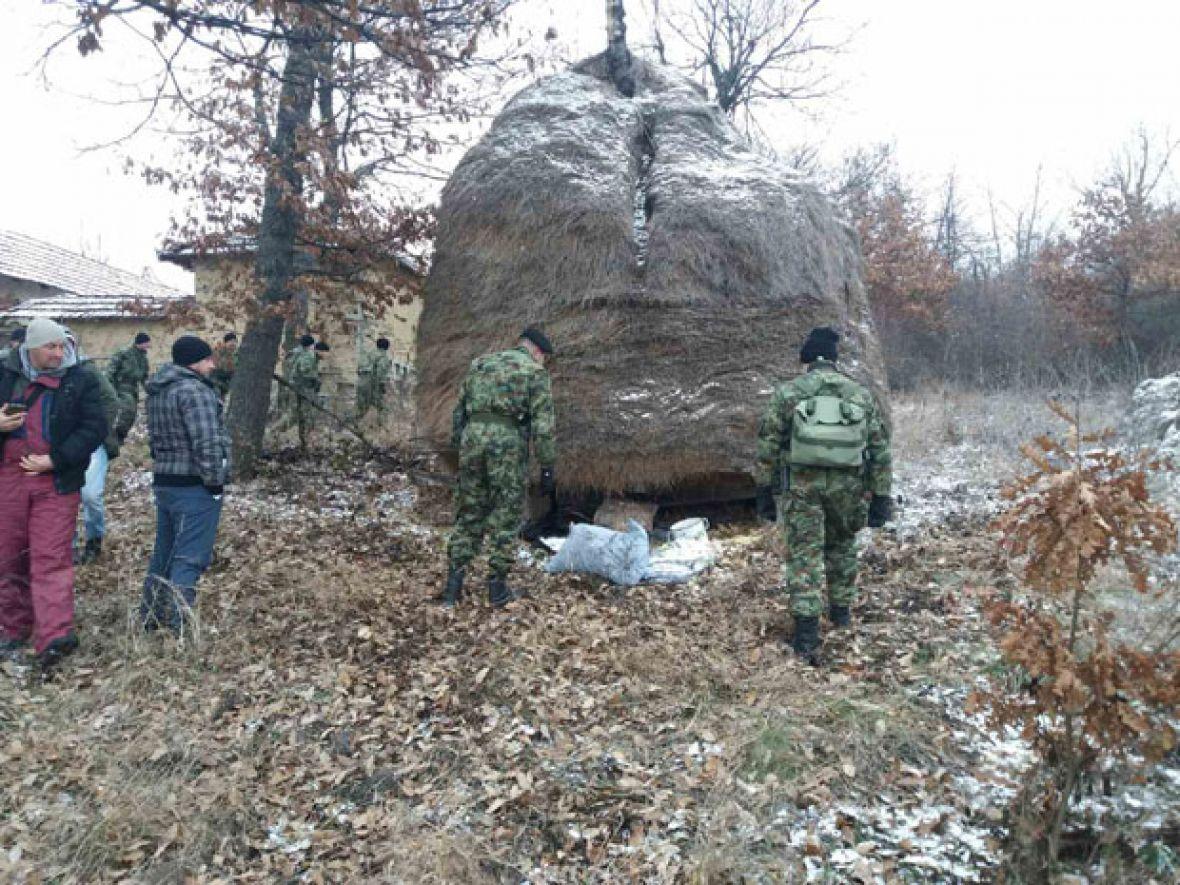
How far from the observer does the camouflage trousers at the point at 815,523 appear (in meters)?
4.28

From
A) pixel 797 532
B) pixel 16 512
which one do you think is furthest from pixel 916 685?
pixel 16 512

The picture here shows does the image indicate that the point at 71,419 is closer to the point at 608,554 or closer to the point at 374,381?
the point at 608,554

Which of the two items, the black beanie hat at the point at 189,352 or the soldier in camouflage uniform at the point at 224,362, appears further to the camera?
the soldier in camouflage uniform at the point at 224,362

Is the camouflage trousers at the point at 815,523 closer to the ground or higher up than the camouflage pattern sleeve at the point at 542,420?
closer to the ground

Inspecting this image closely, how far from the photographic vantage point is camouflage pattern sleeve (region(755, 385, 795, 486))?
4516mm

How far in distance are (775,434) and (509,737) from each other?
7.37 feet

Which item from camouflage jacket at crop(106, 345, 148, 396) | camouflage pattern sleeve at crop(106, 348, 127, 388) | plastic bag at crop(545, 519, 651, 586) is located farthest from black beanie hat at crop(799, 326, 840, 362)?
camouflage pattern sleeve at crop(106, 348, 127, 388)

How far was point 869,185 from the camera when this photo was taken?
72.3ft

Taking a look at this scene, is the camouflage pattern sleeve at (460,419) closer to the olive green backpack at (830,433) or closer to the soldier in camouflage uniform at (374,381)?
the olive green backpack at (830,433)

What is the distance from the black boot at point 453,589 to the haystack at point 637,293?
4.95 ft

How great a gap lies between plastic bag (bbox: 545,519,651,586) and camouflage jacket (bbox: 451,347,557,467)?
34.0 inches

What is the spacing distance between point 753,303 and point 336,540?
12.8 feet

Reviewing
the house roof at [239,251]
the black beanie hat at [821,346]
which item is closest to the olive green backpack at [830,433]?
the black beanie hat at [821,346]

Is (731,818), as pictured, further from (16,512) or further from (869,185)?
(869,185)
